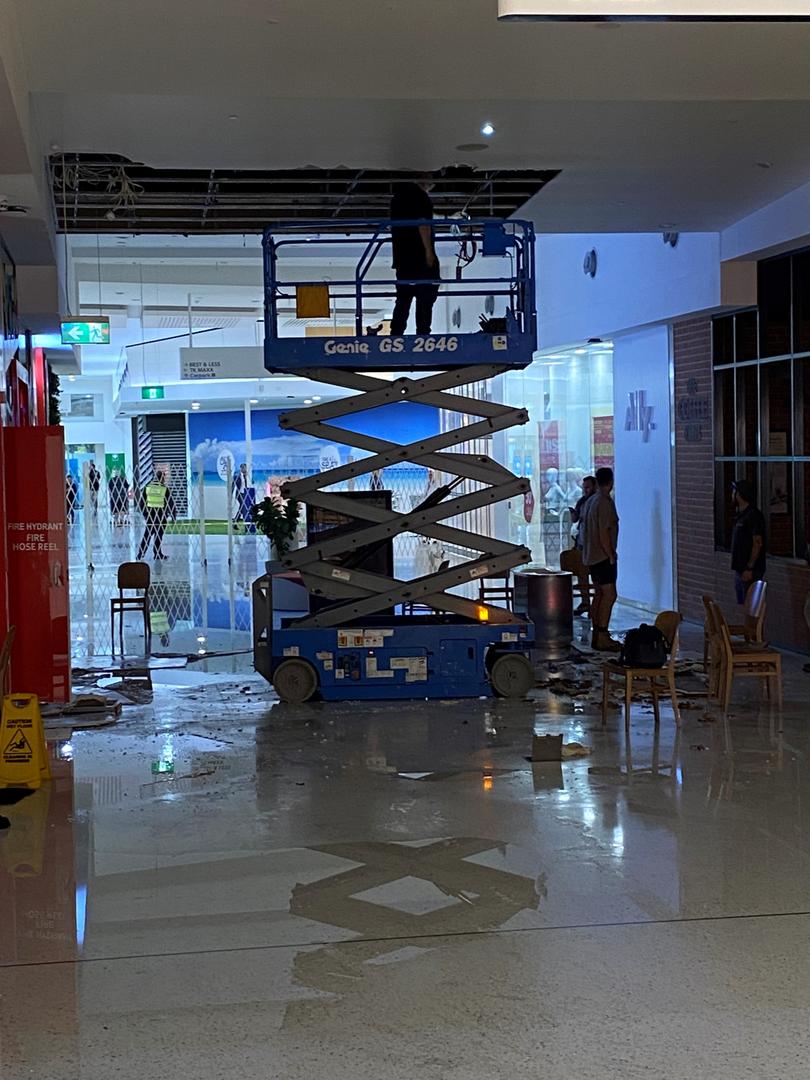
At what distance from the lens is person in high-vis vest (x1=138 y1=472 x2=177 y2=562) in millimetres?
19312

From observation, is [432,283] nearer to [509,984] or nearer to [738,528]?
[738,528]

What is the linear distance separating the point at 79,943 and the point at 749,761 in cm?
416

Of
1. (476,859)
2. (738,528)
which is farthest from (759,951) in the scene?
(738,528)

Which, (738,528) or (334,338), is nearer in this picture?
(334,338)

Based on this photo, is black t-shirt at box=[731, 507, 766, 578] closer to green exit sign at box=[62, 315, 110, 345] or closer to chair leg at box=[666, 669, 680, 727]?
chair leg at box=[666, 669, 680, 727]

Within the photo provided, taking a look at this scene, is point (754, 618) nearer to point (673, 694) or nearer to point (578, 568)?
point (673, 694)

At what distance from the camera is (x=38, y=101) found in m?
7.79

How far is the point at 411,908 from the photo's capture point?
5008 millimetres

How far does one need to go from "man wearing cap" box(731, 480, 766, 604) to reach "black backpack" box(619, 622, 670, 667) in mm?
2957

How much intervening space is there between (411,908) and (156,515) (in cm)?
1806

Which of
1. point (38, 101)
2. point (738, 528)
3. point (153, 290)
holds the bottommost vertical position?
point (738, 528)

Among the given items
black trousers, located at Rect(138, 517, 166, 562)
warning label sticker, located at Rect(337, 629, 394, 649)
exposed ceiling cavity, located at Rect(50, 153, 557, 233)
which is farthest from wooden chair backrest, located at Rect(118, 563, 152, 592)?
black trousers, located at Rect(138, 517, 166, 562)

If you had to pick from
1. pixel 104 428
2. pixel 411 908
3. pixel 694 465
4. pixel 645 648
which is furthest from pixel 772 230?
pixel 104 428

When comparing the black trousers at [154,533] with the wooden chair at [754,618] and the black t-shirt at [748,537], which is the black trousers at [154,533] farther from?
the wooden chair at [754,618]
